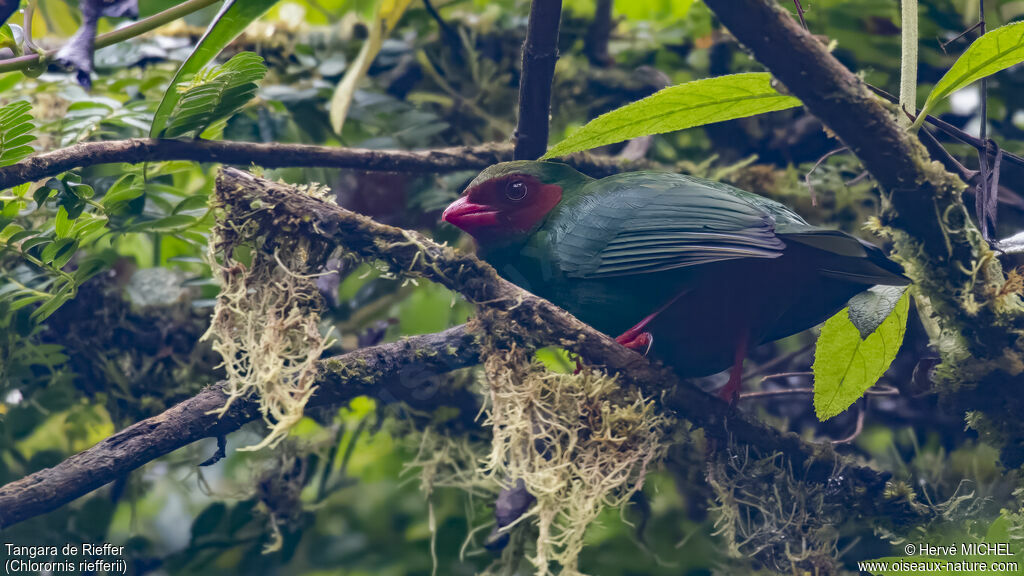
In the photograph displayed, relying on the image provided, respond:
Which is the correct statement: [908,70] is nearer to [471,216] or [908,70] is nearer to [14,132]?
[471,216]

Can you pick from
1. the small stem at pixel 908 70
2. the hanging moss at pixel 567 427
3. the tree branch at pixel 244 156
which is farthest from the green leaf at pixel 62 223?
the small stem at pixel 908 70

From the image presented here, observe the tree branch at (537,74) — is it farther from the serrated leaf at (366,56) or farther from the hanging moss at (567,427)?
the serrated leaf at (366,56)

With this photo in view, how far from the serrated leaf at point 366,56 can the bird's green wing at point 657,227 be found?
799 millimetres

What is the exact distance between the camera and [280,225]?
1.64m

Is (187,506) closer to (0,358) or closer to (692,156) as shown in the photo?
(0,358)

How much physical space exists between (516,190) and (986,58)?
975 mm

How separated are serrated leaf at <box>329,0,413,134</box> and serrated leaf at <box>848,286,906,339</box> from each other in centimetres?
147

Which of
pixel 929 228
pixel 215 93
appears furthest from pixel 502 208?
pixel 929 228

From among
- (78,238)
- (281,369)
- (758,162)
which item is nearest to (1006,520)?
(758,162)

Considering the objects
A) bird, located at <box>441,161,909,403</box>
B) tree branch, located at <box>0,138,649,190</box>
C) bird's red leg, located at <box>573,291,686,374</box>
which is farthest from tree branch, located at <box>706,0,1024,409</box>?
tree branch, located at <box>0,138,649,190</box>

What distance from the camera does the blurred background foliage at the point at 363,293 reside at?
2.15 m

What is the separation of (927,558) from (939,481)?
2.06 ft

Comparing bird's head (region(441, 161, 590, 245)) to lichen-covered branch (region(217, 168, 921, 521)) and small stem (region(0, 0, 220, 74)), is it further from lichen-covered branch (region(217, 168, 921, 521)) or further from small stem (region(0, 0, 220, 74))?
small stem (region(0, 0, 220, 74))

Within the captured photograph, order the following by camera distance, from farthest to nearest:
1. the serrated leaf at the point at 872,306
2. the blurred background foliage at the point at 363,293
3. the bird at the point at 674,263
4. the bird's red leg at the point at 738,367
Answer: the blurred background foliage at the point at 363,293 → the bird's red leg at the point at 738,367 → the bird at the point at 674,263 → the serrated leaf at the point at 872,306
